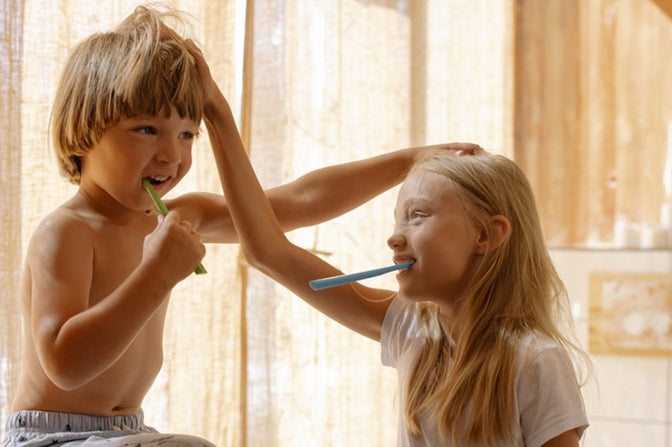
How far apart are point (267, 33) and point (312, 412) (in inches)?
28.9

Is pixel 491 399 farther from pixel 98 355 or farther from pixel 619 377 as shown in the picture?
pixel 619 377

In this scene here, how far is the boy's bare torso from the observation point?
100cm

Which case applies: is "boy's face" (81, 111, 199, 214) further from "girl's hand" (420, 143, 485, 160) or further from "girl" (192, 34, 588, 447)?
"girl's hand" (420, 143, 485, 160)

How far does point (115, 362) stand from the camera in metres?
1.04

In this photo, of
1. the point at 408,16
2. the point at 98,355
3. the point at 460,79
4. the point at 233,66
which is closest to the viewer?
the point at 98,355

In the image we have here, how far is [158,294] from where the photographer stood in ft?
2.99

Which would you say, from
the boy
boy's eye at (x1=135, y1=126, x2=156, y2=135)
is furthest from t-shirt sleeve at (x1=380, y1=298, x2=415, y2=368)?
boy's eye at (x1=135, y1=126, x2=156, y2=135)

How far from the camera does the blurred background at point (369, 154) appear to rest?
4.02ft

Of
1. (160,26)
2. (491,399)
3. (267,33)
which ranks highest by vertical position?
(267,33)

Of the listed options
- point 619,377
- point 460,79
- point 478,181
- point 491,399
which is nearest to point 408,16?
point 460,79

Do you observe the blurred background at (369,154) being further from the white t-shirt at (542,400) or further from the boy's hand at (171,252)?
the white t-shirt at (542,400)

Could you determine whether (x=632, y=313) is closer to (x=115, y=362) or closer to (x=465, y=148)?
(x=465, y=148)

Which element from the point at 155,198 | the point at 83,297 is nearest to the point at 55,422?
the point at 83,297

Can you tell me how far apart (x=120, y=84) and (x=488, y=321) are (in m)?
0.52
